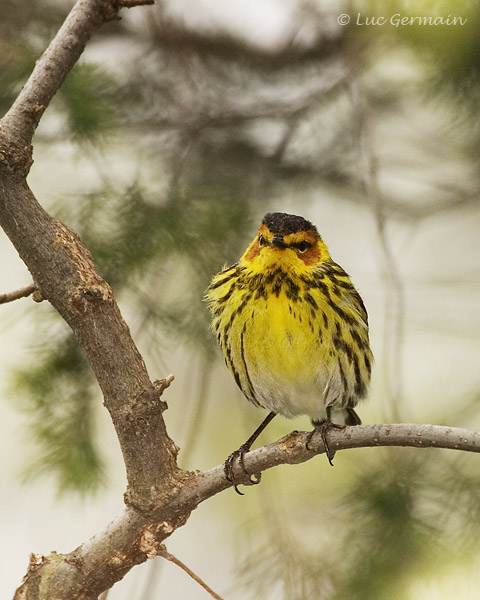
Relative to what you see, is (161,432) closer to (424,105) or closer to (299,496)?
(299,496)

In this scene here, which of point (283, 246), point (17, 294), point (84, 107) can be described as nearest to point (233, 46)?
point (84, 107)

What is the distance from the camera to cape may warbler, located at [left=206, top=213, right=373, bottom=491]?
2.30 meters

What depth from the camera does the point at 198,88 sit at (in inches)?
104

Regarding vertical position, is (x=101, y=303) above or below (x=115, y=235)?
below

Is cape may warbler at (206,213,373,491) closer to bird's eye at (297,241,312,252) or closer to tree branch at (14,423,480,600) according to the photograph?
bird's eye at (297,241,312,252)

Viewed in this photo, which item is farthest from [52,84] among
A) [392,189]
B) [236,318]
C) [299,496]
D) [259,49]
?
[392,189]

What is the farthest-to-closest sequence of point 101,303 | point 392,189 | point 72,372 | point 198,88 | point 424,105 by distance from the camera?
1. point 392,189
2. point 198,88
3. point 424,105
4. point 72,372
5. point 101,303

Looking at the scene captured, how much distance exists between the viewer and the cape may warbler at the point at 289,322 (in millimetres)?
2305

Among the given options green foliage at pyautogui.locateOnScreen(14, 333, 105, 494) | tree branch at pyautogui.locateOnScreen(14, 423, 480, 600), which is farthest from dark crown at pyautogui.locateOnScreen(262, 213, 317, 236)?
tree branch at pyautogui.locateOnScreen(14, 423, 480, 600)

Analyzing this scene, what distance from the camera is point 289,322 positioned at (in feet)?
7.53

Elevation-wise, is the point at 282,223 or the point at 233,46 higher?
the point at 233,46

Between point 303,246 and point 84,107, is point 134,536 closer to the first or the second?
point 303,246

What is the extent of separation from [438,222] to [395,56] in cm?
114

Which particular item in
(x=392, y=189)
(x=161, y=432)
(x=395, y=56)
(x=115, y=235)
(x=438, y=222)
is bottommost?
(x=161, y=432)
